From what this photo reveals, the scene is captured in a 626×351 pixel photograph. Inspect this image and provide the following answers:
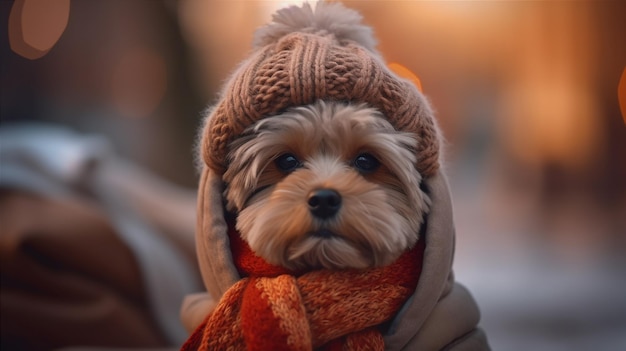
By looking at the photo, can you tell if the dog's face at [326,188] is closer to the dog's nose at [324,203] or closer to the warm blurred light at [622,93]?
the dog's nose at [324,203]

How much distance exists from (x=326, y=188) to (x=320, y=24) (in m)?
0.33

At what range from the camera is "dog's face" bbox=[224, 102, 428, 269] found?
0.95 m

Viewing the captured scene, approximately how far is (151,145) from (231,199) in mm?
3038

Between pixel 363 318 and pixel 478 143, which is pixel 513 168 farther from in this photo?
pixel 363 318

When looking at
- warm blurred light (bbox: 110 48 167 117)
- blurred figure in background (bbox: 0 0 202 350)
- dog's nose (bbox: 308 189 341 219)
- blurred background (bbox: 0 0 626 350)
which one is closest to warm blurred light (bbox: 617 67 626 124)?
blurred background (bbox: 0 0 626 350)

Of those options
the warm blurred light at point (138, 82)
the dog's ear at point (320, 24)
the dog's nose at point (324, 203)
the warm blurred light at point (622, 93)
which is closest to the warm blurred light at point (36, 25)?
the warm blurred light at point (138, 82)

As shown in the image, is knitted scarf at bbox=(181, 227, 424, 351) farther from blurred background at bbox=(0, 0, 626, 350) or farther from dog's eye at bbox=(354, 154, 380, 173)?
blurred background at bbox=(0, 0, 626, 350)

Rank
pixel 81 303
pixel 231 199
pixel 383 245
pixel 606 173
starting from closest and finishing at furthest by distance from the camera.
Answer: pixel 383 245 < pixel 231 199 < pixel 81 303 < pixel 606 173

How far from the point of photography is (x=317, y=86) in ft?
3.28

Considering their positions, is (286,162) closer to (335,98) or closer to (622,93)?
(335,98)

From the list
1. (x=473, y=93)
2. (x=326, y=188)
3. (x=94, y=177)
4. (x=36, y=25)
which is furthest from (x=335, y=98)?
(x=473, y=93)

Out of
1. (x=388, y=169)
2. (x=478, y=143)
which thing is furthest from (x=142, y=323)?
(x=478, y=143)

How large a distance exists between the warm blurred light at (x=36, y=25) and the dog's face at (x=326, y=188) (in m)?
2.37

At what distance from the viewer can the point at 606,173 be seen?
4.00 meters
